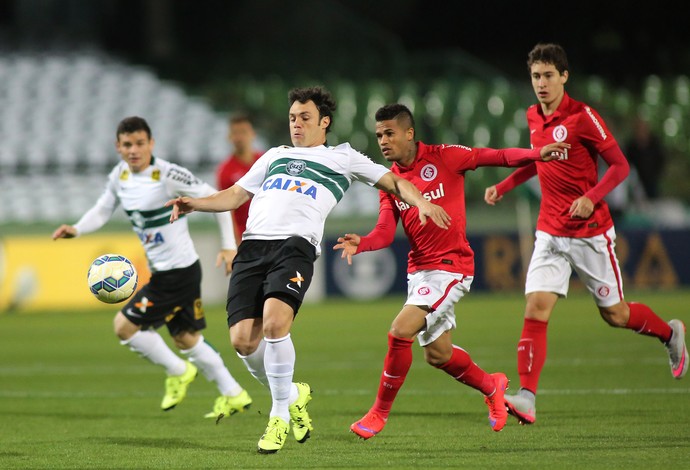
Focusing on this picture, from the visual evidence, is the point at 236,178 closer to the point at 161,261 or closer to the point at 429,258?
the point at 161,261

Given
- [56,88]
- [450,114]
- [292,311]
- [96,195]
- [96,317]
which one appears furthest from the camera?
[56,88]

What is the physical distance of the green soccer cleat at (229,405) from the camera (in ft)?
26.8

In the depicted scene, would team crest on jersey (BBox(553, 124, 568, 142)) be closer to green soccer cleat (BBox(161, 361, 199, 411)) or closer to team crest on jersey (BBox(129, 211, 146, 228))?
team crest on jersey (BBox(129, 211, 146, 228))

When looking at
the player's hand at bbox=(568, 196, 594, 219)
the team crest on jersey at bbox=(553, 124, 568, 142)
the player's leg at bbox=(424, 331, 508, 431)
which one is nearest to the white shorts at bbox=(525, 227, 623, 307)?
the player's hand at bbox=(568, 196, 594, 219)

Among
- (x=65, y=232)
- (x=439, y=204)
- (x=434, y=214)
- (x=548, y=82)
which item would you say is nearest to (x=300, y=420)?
(x=434, y=214)

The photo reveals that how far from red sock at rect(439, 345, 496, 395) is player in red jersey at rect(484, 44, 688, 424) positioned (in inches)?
13.0

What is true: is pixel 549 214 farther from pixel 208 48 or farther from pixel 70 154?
pixel 208 48

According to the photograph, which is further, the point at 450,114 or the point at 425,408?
the point at 450,114

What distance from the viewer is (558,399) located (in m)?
8.63

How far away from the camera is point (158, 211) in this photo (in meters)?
8.74

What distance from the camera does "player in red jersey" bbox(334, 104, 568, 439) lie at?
704 centimetres

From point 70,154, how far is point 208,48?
6.72m

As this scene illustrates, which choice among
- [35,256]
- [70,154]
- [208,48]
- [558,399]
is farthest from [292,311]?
[208,48]

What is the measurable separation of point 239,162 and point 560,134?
13.3ft
